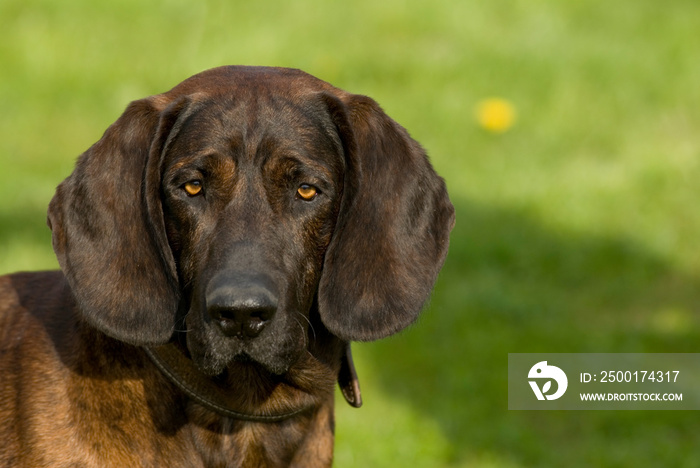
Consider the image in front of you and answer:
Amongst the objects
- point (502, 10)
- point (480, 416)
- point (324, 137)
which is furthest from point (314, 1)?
point (324, 137)

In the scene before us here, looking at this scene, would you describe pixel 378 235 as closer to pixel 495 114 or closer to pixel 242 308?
pixel 242 308

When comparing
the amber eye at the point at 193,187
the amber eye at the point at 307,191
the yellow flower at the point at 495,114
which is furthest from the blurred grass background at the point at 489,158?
the amber eye at the point at 193,187

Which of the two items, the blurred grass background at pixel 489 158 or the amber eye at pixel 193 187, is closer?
the amber eye at pixel 193 187

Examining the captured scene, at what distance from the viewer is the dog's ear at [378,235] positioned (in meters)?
3.83

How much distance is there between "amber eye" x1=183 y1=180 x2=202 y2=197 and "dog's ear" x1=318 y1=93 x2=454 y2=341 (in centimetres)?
53

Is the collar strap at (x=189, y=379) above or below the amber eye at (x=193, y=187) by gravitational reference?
below

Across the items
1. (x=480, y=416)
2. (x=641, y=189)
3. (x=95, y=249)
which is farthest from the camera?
(x=641, y=189)

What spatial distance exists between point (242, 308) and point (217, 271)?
0.17 metres

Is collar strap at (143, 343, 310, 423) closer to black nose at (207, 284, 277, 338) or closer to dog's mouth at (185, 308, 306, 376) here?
dog's mouth at (185, 308, 306, 376)

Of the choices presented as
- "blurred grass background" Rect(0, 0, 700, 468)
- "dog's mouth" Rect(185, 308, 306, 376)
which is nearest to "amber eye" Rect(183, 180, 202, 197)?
"dog's mouth" Rect(185, 308, 306, 376)

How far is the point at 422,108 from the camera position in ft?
33.4

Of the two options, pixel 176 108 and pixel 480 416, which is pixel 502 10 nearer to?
pixel 480 416

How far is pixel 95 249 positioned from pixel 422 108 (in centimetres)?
676

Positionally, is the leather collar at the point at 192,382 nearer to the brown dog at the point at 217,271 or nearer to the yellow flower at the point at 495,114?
the brown dog at the point at 217,271
